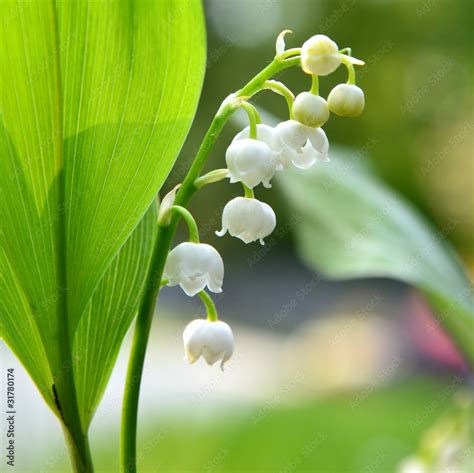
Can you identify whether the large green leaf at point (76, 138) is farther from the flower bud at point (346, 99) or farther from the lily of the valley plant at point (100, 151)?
the flower bud at point (346, 99)

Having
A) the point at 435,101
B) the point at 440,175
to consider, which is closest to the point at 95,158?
the point at 440,175

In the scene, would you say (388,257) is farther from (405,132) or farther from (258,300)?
(405,132)

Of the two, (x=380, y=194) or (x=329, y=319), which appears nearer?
(x=380, y=194)

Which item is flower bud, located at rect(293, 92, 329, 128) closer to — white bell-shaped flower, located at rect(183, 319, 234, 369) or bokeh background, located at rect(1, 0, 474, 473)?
white bell-shaped flower, located at rect(183, 319, 234, 369)

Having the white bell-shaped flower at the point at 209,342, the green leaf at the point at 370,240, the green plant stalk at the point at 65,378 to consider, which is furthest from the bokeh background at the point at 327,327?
the green plant stalk at the point at 65,378

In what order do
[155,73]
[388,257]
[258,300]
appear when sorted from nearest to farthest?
[155,73], [388,257], [258,300]

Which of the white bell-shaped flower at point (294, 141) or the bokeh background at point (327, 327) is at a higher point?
the bokeh background at point (327, 327)

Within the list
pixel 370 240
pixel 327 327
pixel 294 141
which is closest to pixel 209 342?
pixel 294 141
